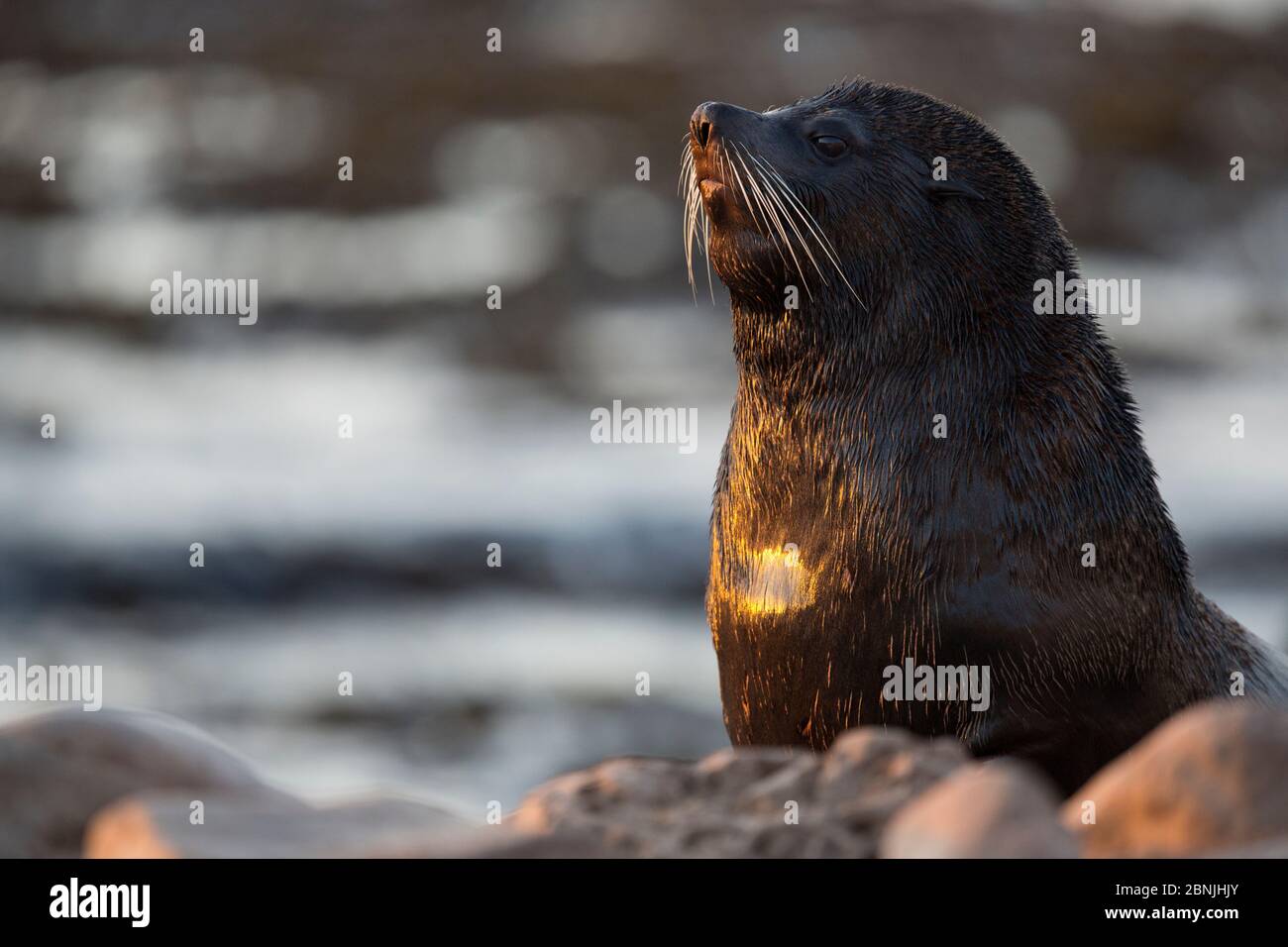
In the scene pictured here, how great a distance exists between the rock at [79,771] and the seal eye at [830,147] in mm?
3938

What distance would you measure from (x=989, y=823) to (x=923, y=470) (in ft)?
12.2

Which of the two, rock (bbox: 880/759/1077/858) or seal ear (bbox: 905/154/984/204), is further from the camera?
seal ear (bbox: 905/154/984/204)

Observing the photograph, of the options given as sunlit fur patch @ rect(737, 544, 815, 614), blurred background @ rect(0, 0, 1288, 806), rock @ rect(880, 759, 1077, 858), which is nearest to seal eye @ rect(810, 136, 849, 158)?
sunlit fur patch @ rect(737, 544, 815, 614)

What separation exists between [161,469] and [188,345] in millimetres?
4652

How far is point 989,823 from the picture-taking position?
4.16 metres

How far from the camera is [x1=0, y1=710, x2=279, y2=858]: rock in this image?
5316 mm

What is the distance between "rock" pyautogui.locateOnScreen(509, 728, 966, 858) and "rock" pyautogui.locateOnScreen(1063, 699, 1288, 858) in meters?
0.48

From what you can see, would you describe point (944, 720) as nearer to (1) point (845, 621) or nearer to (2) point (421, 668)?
(1) point (845, 621)

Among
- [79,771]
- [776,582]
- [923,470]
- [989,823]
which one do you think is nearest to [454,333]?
[776,582]

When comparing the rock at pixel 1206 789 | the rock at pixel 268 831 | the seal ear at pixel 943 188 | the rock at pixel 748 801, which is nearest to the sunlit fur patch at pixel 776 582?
the seal ear at pixel 943 188

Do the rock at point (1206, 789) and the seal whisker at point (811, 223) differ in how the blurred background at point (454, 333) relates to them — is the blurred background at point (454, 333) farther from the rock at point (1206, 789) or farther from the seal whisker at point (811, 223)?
the rock at point (1206, 789)

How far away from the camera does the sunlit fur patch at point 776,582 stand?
7.81 metres

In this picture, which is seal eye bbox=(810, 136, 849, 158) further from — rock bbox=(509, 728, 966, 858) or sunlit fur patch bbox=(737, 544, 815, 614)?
rock bbox=(509, 728, 966, 858)
